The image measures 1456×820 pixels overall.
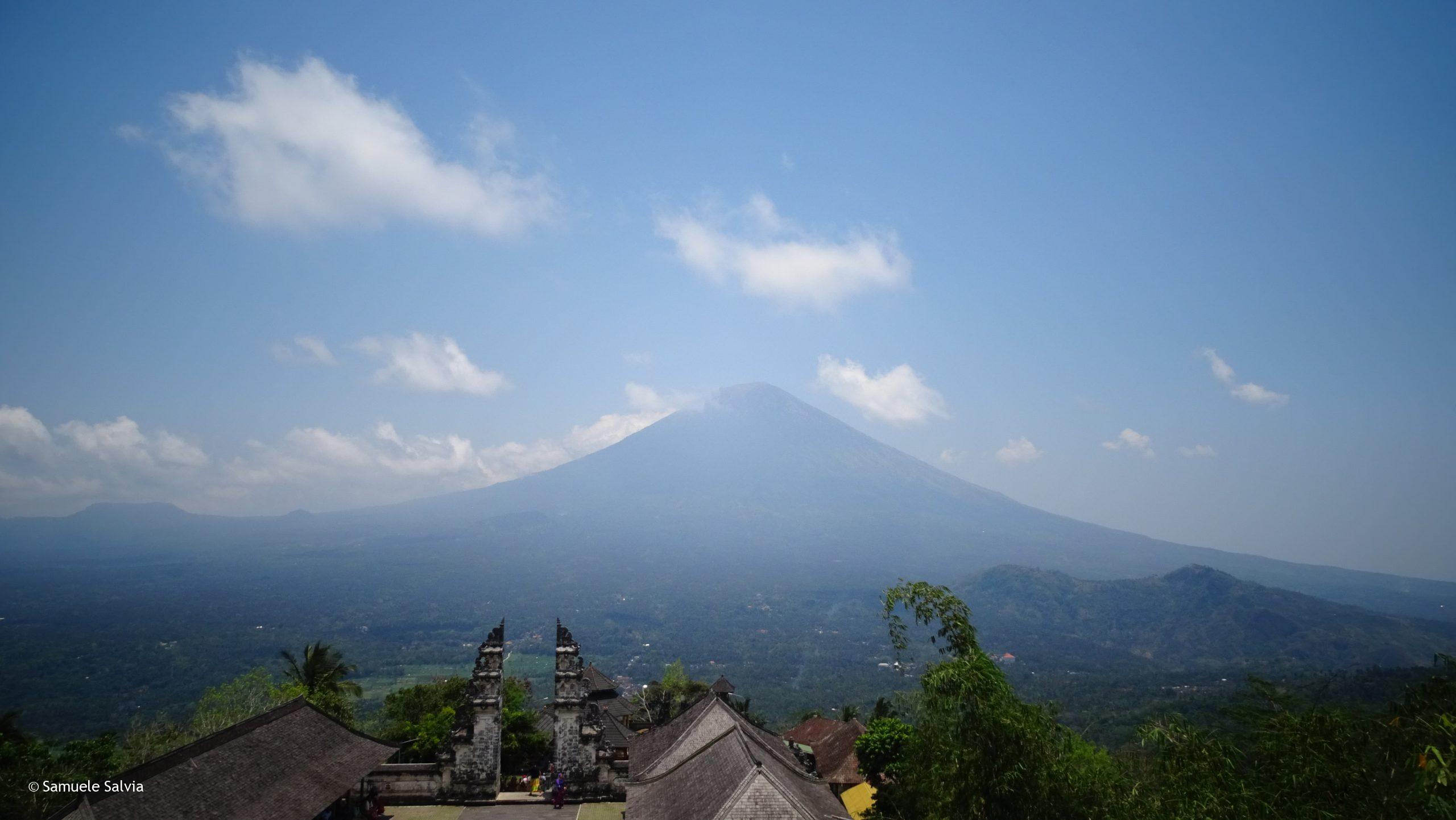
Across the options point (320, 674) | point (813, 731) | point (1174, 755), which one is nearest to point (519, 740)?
point (320, 674)

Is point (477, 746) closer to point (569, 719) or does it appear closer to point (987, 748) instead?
point (569, 719)

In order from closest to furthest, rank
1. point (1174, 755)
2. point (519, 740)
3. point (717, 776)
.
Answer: point (1174, 755)
point (717, 776)
point (519, 740)

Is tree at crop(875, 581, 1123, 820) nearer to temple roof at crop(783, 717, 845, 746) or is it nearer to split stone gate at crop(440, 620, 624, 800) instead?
split stone gate at crop(440, 620, 624, 800)

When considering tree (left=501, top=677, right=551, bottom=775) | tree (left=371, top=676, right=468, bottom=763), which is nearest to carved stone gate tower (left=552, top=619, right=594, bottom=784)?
tree (left=501, top=677, right=551, bottom=775)

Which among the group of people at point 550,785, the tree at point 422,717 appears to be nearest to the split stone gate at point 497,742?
the group of people at point 550,785

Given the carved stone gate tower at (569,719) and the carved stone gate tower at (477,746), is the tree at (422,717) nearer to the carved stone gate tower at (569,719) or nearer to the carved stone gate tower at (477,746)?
the carved stone gate tower at (477,746)
